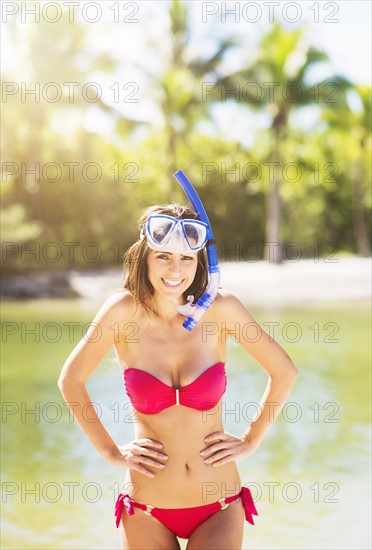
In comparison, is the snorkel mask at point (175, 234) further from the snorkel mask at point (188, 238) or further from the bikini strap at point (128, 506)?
the bikini strap at point (128, 506)

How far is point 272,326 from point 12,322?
472cm

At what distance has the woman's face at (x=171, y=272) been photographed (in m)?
2.33

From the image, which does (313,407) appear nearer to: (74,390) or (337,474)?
(337,474)

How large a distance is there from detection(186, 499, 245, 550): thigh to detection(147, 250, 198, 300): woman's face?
1.85 ft

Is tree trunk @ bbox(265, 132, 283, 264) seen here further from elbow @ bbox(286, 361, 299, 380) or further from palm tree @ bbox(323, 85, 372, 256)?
elbow @ bbox(286, 361, 299, 380)

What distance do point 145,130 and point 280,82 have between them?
4.33 metres

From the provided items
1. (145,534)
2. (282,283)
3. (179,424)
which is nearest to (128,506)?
→ (145,534)

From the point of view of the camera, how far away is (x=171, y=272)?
233 cm

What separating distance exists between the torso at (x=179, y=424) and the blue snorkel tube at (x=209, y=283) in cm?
3

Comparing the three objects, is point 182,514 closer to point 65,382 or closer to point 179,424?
point 179,424

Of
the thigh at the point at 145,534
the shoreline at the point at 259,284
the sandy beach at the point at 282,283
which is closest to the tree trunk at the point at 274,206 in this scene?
the sandy beach at the point at 282,283

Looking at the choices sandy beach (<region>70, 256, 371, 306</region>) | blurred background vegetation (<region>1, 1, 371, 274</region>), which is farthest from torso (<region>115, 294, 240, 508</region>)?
blurred background vegetation (<region>1, 1, 371, 274</region>)

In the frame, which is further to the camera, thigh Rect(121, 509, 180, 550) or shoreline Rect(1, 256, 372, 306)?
shoreline Rect(1, 256, 372, 306)

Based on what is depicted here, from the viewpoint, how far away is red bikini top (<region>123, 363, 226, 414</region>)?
7.47 ft
